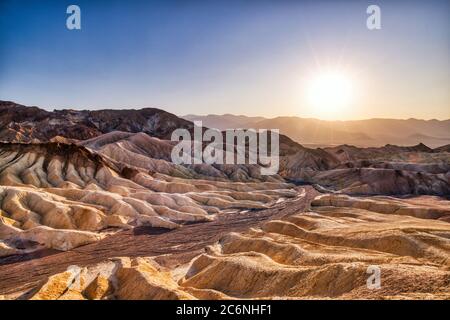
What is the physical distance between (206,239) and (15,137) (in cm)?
10116

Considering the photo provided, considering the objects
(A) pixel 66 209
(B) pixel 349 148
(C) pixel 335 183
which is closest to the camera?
(A) pixel 66 209

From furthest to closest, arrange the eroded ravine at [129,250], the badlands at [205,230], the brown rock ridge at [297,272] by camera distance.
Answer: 1. the eroded ravine at [129,250]
2. the badlands at [205,230]
3. the brown rock ridge at [297,272]

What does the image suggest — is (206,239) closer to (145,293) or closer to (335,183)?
(145,293)

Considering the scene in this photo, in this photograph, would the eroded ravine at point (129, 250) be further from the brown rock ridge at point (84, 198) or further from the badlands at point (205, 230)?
the brown rock ridge at point (84, 198)

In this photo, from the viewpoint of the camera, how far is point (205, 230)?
48.4 meters

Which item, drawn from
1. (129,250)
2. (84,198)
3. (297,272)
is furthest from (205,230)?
(297,272)

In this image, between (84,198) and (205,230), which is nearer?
(205,230)

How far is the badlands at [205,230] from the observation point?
19359 millimetres

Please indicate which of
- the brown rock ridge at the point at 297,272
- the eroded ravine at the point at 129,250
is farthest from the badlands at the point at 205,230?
the eroded ravine at the point at 129,250

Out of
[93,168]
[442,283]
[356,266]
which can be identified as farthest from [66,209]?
[442,283]

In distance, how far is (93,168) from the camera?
72.1 metres

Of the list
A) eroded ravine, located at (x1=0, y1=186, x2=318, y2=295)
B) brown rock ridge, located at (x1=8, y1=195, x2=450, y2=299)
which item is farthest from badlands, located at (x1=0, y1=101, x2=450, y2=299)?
eroded ravine, located at (x1=0, y1=186, x2=318, y2=295)

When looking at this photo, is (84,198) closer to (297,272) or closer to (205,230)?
(205,230)
